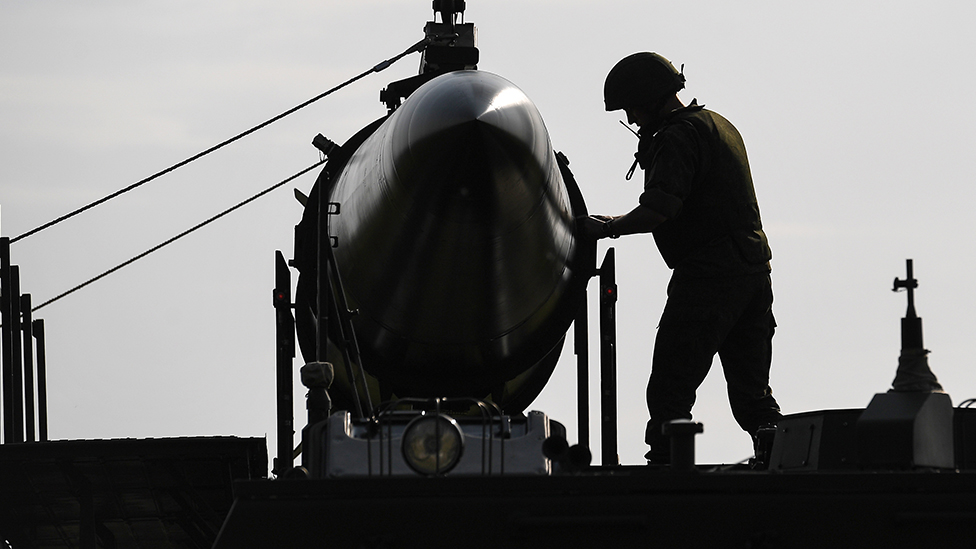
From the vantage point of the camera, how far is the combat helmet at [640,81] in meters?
6.97

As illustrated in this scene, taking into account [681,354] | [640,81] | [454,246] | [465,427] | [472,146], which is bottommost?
[465,427]

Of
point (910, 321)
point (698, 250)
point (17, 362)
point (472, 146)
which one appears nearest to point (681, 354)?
point (698, 250)

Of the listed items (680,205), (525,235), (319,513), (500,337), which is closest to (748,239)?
(680,205)

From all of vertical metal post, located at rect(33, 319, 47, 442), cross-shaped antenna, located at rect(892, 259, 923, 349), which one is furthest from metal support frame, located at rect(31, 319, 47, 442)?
cross-shaped antenna, located at rect(892, 259, 923, 349)

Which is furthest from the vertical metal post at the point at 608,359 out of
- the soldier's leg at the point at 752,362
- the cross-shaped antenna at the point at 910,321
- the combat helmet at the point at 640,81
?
the cross-shaped antenna at the point at 910,321

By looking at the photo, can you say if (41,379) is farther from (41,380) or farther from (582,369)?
(582,369)

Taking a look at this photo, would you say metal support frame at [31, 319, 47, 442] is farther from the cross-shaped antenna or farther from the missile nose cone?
the cross-shaped antenna

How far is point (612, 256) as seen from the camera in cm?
834

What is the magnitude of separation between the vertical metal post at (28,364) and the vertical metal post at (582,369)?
613 cm

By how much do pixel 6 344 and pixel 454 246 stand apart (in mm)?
7121

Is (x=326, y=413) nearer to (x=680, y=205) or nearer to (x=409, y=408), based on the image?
(x=680, y=205)

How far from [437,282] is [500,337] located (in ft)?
2.32

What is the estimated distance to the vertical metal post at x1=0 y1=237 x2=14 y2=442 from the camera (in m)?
12.8

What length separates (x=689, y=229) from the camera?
22.8ft
